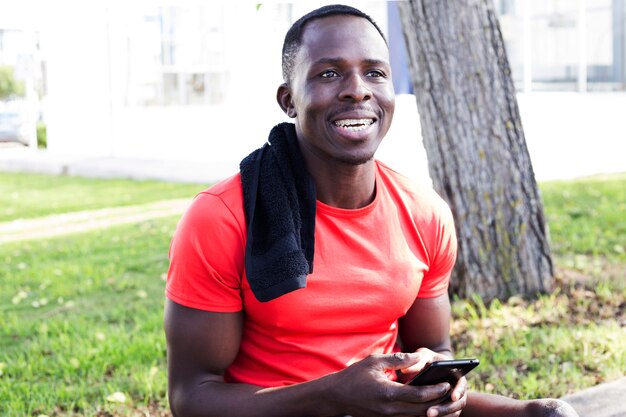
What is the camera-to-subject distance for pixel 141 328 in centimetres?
504

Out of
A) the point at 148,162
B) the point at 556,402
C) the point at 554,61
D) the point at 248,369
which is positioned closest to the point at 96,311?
the point at 248,369

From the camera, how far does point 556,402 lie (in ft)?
8.18

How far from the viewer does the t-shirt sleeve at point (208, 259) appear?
2.46m

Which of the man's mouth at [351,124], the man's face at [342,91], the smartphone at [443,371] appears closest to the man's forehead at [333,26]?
the man's face at [342,91]

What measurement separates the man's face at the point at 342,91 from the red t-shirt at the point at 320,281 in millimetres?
201

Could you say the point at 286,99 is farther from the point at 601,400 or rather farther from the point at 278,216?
the point at 601,400

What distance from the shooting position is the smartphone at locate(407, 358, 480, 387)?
90.2 inches

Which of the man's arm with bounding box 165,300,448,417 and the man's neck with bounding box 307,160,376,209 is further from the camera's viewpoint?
the man's neck with bounding box 307,160,376,209

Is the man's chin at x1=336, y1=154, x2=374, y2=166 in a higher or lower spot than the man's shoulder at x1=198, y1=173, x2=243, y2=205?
higher

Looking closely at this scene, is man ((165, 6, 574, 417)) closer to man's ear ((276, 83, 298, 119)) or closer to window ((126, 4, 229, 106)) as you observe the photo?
man's ear ((276, 83, 298, 119))

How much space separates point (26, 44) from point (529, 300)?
47.1ft

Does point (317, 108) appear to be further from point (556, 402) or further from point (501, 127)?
point (501, 127)

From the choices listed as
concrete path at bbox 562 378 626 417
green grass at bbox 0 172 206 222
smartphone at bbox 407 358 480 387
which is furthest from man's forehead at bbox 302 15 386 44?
green grass at bbox 0 172 206 222

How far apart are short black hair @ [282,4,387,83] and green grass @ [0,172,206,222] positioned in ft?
25.6
